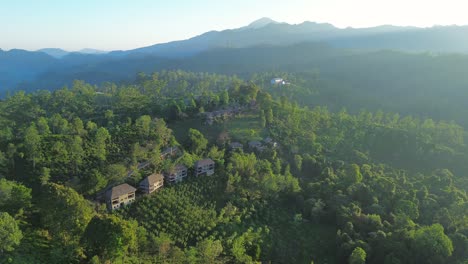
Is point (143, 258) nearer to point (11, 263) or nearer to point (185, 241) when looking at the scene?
point (185, 241)

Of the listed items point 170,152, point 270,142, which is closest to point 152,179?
point 170,152

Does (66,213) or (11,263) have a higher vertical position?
(66,213)

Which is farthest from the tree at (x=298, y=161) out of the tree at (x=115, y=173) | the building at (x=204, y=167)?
the tree at (x=115, y=173)

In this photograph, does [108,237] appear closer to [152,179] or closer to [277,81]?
[152,179]

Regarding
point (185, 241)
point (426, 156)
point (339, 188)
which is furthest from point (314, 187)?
point (426, 156)

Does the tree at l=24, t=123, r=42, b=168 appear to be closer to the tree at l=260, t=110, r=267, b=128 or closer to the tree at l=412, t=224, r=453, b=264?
the tree at l=260, t=110, r=267, b=128

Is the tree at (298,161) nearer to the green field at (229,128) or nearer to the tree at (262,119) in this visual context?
the green field at (229,128)

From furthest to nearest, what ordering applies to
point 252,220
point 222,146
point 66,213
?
point 222,146 < point 252,220 < point 66,213
